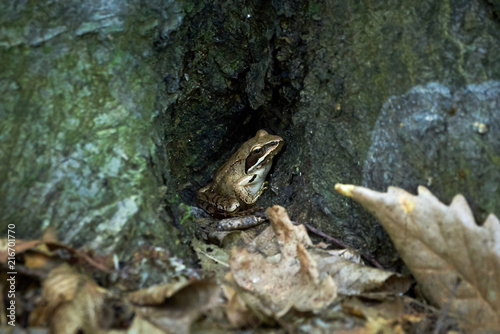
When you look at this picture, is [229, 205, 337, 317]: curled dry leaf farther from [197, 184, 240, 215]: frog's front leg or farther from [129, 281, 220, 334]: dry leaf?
[197, 184, 240, 215]: frog's front leg

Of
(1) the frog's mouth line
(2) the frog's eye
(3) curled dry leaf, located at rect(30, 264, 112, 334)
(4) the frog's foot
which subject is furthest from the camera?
(2) the frog's eye

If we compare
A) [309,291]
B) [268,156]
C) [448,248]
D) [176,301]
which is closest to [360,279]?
[309,291]

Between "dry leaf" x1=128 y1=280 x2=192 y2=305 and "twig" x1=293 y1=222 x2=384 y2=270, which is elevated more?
"dry leaf" x1=128 y1=280 x2=192 y2=305

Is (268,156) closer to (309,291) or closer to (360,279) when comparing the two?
(360,279)

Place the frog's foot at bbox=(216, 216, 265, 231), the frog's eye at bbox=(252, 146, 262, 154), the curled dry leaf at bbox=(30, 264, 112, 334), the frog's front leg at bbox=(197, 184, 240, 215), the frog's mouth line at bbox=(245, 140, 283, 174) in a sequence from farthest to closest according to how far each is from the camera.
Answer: the frog's front leg at bbox=(197, 184, 240, 215) → the frog's eye at bbox=(252, 146, 262, 154) → the frog's mouth line at bbox=(245, 140, 283, 174) → the frog's foot at bbox=(216, 216, 265, 231) → the curled dry leaf at bbox=(30, 264, 112, 334)

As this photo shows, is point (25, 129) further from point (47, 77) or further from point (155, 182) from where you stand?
point (155, 182)

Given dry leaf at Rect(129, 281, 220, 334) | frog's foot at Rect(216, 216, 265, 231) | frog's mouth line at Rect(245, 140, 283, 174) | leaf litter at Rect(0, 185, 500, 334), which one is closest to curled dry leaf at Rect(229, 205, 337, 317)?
leaf litter at Rect(0, 185, 500, 334)
